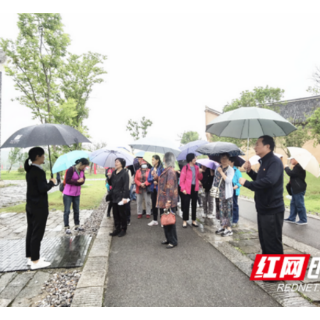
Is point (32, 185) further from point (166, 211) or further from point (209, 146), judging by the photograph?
point (209, 146)

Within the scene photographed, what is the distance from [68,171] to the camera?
5.74m

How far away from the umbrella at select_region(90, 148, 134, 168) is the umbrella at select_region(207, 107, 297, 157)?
2.84m

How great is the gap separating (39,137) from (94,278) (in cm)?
247

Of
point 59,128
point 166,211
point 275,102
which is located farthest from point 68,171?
point 275,102

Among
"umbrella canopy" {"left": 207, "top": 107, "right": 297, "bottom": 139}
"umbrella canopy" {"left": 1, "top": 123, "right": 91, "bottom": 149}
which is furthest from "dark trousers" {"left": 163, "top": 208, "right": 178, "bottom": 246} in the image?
"umbrella canopy" {"left": 1, "top": 123, "right": 91, "bottom": 149}

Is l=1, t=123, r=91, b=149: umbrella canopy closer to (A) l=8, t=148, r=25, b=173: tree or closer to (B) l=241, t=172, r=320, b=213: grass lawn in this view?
(B) l=241, t=172, r=320, b=213: grass lawn

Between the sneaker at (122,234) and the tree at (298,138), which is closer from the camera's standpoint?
the sneaker at (122,234)

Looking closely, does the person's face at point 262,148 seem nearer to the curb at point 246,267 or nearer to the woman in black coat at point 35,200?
the curb at point 246,267

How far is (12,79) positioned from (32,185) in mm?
10001

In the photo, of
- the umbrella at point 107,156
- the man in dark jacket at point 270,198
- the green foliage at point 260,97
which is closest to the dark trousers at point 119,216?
the umbrella at point 107,156

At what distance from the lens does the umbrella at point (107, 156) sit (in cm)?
702

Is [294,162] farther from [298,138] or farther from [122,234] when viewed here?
[298,138]

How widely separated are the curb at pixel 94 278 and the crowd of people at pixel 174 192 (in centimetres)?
73

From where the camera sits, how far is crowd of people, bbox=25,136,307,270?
348cm
